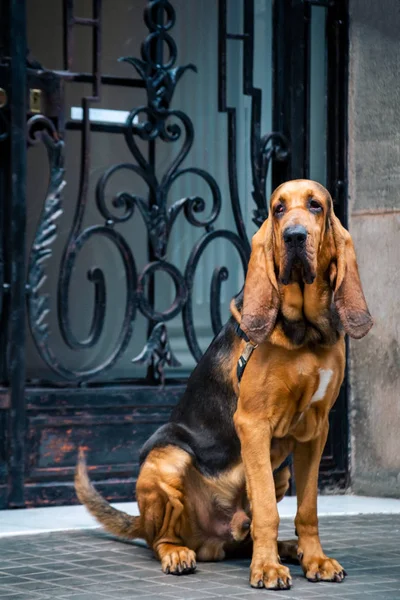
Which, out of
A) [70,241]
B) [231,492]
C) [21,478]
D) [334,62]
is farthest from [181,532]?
[334,62]

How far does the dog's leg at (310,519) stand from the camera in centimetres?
558

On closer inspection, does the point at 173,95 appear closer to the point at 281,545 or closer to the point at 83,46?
the point at 83,46

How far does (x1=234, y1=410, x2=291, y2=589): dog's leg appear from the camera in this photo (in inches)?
212

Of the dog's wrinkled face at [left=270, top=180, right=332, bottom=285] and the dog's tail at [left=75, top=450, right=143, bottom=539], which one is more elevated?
the dog's wrinkled face at [left=270, top=180, right=332, bottom=285]

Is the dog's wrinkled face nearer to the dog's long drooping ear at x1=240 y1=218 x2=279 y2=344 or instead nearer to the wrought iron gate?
the dog's long drooping ear at x1=240 y1=218 x2=279 y2=344

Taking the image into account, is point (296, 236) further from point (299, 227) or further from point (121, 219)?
point (121, 219)

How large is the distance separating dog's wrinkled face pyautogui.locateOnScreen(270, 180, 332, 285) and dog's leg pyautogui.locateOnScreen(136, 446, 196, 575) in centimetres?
110

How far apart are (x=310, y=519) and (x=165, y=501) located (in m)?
0.70

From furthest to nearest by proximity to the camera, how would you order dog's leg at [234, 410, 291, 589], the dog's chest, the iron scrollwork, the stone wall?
1. the stone wall
2. the iron scrollwork
3. the dog's chest
4. dog's leg at [234, 410, 291, 589]

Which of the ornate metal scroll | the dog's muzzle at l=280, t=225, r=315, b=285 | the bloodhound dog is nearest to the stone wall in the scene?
the ornate metal scroll

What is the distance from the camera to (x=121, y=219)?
8070 millimetres

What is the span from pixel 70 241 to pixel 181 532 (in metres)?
2.61

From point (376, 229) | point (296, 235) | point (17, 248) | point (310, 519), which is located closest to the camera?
point (296, 235)

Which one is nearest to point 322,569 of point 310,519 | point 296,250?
point 310,519
